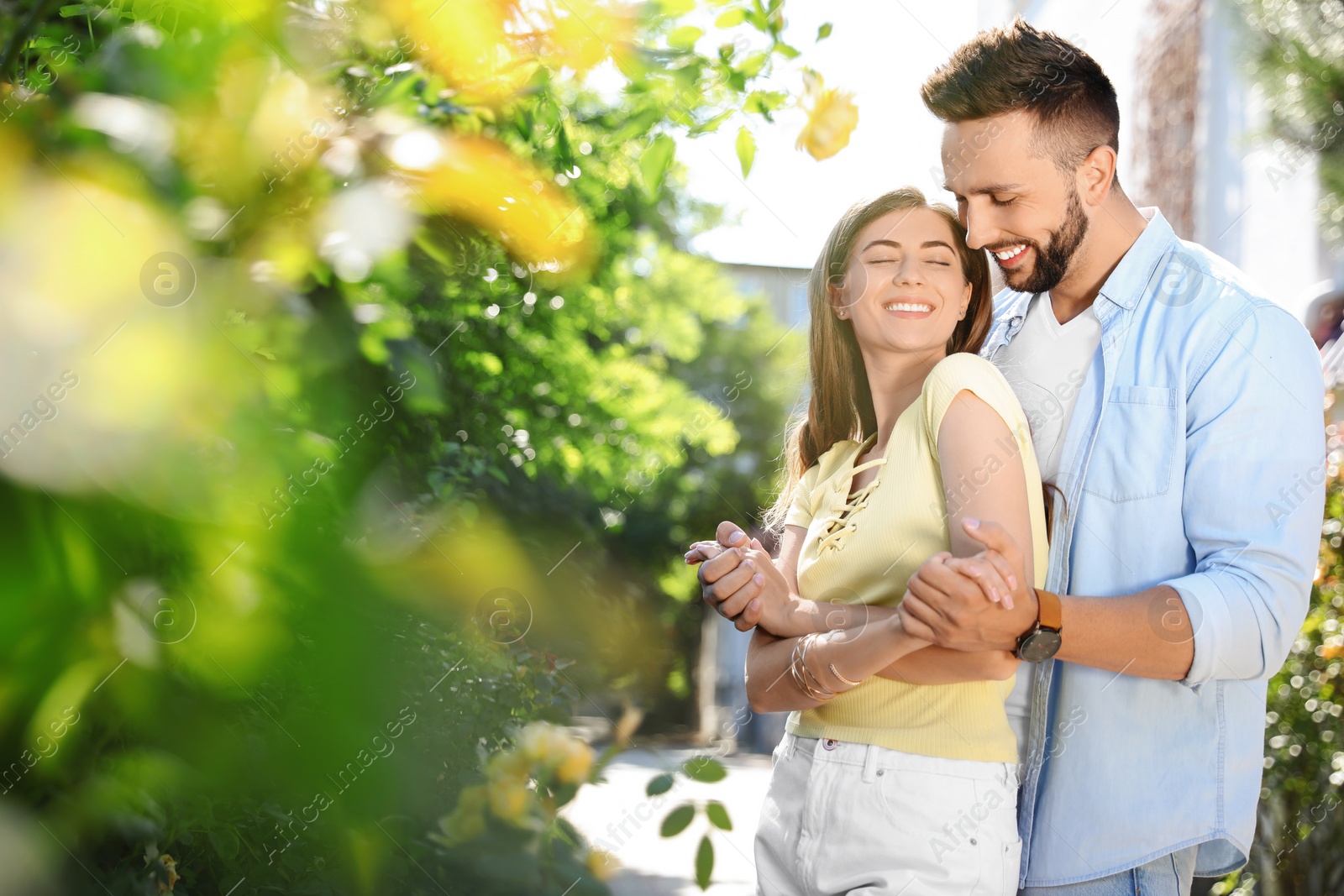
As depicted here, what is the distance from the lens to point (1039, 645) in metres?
1.44

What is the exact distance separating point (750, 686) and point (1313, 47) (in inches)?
161

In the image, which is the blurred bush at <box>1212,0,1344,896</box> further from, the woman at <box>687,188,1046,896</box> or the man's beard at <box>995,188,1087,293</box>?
the woman at <box>687,188,1046,896</box>

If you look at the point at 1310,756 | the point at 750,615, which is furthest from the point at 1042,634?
the point at 1310,756

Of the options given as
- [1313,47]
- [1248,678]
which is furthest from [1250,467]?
[1313,47]

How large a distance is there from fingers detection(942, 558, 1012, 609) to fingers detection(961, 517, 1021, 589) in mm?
28

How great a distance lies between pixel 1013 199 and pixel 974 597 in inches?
30.1

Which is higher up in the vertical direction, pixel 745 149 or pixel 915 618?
pixel 745 149

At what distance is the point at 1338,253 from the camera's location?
17.0 ft

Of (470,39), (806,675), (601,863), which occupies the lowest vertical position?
(601,863)

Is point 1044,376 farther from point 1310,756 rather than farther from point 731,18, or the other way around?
point 1310,756

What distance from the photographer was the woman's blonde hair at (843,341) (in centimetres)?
183

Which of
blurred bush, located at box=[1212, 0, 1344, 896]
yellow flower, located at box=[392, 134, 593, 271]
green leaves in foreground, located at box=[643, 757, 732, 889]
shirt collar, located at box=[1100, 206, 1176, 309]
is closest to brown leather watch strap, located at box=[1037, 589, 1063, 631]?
shirt collar, located at box=[1100, 206, 1176, 309]

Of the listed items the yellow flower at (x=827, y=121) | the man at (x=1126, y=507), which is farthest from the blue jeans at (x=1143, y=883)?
the yellow flower at (x=827, y=121)

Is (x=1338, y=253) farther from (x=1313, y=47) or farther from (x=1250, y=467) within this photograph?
(x=1250, y=467)
